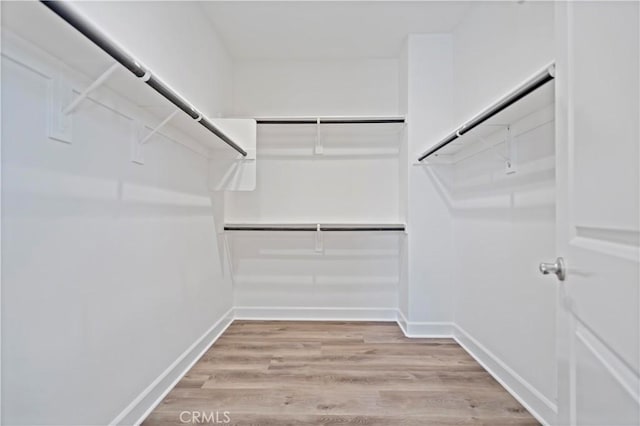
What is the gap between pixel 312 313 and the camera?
3.04 metres

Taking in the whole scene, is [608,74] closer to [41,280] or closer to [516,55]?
[516,55]

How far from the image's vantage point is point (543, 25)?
4.99 ft

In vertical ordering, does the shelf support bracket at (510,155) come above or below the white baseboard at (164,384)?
above

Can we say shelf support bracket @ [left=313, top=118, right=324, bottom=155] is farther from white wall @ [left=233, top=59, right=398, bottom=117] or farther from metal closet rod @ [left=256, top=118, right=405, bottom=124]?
white wall @ [left=233, top=59, right=398, bottom=117]

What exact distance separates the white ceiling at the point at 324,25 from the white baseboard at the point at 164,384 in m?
2.21

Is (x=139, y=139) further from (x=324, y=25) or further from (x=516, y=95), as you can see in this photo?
(x=324, y=25)

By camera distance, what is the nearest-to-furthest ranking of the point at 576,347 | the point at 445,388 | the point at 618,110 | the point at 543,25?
the point at 618,110 → the point at 576,347 → the point at 543,25 → the point at 445,388

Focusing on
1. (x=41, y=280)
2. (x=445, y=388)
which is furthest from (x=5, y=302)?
(x=445, y=388)

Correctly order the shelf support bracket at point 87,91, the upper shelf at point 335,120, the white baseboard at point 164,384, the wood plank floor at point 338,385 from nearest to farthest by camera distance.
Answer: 1. the shelf support bracket at point 87,91
2. the white baseboard at point 164,384
3. the wood plank floor at point 338,385
4. the upper shelf at point 335,120

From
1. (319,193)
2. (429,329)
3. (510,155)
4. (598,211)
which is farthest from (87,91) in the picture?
(429,329)

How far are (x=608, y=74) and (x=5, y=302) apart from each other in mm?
1451

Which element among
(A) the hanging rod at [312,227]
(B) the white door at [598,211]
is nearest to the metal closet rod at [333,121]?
(A) the hanging rod at [312,227]

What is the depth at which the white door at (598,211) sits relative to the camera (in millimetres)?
557

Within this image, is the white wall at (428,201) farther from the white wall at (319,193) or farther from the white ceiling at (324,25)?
the white wall at (319,193)
